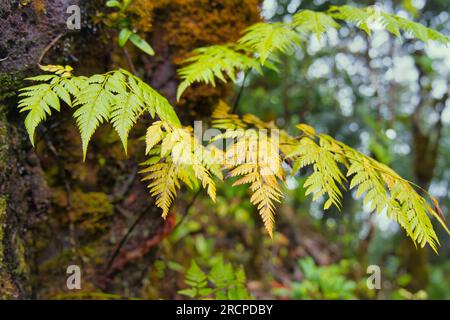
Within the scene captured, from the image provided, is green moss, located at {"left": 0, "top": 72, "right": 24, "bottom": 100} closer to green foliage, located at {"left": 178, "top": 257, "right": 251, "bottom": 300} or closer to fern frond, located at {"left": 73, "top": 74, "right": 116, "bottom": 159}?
fern frond, located at {"left": 73, "top": 74, "right": 116, "bottom": 159}

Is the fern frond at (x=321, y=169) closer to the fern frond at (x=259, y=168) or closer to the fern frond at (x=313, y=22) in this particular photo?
the fern frond at (x=259, y=168)

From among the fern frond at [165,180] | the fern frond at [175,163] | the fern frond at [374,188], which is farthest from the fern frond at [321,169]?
the fern frond at [165,180]

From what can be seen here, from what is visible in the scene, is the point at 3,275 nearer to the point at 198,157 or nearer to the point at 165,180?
the point at 165,180

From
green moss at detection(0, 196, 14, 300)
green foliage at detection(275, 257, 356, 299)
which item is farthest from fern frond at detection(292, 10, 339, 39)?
green foliage at detection(275, 257, 356, 299)

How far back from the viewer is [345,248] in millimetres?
6141

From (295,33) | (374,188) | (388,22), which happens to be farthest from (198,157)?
(388,22)

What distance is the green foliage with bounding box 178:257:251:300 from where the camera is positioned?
2.13 meters

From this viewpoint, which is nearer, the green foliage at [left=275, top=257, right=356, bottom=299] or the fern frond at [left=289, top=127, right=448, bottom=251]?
the fern frond at [left=289, top=127, right=448, bottom=251]

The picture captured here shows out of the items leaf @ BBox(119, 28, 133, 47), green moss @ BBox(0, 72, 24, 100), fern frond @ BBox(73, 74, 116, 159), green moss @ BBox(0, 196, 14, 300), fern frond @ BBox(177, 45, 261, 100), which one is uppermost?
leaf @ BBox(119, 28, 133, 47)

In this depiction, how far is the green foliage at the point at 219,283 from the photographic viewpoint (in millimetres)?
2129

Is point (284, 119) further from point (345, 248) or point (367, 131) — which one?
point (345, 248)
